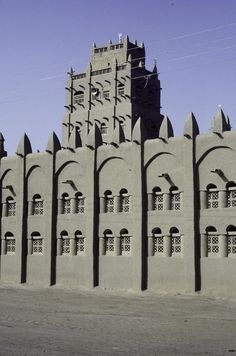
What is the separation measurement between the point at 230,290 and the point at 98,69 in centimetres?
2715

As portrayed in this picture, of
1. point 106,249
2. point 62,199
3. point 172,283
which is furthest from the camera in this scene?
point 62,199

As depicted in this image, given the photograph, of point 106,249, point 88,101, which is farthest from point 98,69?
point 106,249

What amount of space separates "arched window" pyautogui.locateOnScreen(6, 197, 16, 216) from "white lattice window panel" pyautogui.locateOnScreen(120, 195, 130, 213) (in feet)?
28.2

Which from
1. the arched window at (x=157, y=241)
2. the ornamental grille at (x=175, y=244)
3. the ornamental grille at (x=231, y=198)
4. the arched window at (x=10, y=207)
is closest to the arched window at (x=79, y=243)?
the arched window at (x=157, y=241)

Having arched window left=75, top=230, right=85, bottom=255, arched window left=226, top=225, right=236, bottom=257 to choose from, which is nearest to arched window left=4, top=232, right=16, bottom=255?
arched window left=75, top=230, right=85, bottom=255

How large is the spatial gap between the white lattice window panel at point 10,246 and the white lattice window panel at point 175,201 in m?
11.9

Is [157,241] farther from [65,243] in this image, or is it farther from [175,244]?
[65,243]

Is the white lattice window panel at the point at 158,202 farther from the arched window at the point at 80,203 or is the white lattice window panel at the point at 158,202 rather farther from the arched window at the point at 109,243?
the arched window at the point at 80,203

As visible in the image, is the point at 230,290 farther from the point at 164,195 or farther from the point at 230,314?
the point at 164,195

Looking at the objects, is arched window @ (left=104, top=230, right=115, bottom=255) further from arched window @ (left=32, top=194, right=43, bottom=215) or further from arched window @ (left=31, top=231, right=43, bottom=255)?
arched window @ (left=32, top=194, right=43, bottom=215)

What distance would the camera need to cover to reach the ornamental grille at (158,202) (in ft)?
85.1

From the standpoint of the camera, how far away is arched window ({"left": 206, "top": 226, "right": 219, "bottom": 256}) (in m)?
23.9

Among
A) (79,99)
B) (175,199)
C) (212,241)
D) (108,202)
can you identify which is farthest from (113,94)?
(212,241)

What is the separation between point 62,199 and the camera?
29.8m
